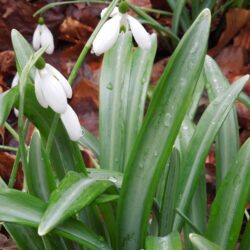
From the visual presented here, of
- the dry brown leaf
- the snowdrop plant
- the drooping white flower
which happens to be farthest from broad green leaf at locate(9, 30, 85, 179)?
the dry brown leaf

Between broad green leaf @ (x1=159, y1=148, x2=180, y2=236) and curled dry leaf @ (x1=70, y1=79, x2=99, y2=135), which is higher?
broad green leaf @ (x1=159, y1=148, x2=180, y2=236)

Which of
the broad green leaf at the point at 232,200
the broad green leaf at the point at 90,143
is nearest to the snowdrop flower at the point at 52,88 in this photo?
the broad green leaf at the point at 232,200

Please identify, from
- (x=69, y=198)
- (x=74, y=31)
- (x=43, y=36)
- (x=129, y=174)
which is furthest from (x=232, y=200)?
(x=74, y=31)

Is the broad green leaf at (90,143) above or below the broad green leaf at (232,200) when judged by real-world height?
below

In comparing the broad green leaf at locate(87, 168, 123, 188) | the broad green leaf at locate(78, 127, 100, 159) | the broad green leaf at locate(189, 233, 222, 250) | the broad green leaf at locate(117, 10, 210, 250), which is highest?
the broad green leaf at locate(117, 10, 210, 250)

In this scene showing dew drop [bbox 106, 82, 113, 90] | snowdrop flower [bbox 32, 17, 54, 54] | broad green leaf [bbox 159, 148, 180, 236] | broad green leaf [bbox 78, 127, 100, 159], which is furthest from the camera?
snowdrop flower [bbox 32, 17, 54, 54]

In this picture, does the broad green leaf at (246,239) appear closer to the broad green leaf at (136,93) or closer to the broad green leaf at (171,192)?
the broad green leaf at (171,192)

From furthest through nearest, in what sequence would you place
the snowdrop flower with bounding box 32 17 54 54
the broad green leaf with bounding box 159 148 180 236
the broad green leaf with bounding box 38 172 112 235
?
the snowdrop flower with bounding box 32 17 54 54 → the broad green leaf with bounding box 159 148 180 236 → the broad green leaf with bounding box 38 172 112 235

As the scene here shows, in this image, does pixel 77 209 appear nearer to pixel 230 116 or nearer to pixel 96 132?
pixel 230 116

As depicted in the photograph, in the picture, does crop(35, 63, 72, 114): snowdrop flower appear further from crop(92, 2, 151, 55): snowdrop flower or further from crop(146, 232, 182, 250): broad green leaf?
crop(146, 232, 182, 250): broad green leaf
